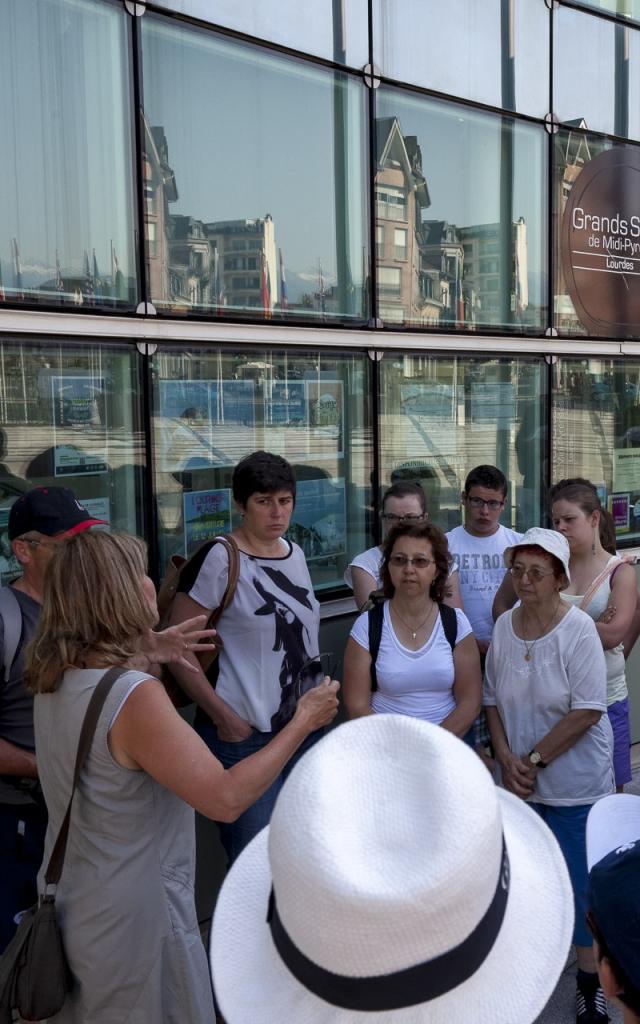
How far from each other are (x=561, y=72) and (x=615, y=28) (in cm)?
65

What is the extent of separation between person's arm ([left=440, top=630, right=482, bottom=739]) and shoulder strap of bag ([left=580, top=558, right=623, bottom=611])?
60cm

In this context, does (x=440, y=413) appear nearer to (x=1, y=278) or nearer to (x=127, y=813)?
(x=1, y=278)

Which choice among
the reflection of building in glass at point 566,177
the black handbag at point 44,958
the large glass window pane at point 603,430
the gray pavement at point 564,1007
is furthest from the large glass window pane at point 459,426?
the black handbag at point 44,958

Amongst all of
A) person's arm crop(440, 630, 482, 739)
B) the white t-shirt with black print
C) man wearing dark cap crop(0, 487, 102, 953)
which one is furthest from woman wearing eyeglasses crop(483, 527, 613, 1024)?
man wearing dark cap crop(0, 487, 102, 953)

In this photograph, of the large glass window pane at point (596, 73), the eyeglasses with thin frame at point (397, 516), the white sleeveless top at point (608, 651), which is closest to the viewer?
the white sleeveless top at point (608, 651)

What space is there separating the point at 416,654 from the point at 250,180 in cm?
210

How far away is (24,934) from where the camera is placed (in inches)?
83.3

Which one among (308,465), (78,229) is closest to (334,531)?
(308,465)

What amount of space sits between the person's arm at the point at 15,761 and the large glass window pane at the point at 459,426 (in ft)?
8.51

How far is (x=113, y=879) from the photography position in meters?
2.12

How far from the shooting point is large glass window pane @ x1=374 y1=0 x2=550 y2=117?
4.81 metres

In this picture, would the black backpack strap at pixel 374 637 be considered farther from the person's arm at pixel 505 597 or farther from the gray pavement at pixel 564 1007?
the gray pavement at pixel 564 1007

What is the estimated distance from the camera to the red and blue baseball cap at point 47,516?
279cm

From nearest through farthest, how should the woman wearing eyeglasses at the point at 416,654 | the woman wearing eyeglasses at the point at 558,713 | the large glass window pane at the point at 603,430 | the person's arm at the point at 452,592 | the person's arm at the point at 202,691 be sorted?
the person's arm at the point at 202,691 < the woman wearing eyeglasses at the point at 558,713 < the woman wearing eyeglasses at the point at 416,654 < the person's arm at the point at 452,592 < the large glass window pane at the point at 603,430
